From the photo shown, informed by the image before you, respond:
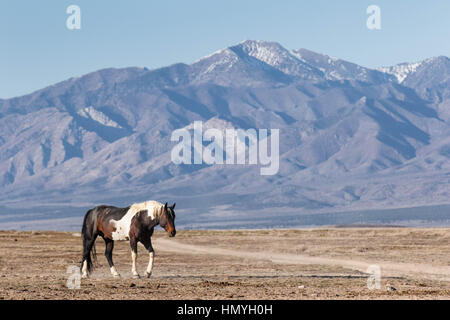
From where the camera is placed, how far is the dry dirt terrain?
27.1 metres

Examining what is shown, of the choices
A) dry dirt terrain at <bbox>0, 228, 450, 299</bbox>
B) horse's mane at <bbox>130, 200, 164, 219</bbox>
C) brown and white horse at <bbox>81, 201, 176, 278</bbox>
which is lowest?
dry dirt terrain at <bbox>0, 228, 450, 299</bbox>

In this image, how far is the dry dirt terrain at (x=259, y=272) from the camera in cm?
2709

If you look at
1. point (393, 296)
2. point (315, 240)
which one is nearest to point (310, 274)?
point (393, 296)

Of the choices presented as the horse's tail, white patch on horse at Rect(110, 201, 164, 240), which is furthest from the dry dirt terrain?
white patch on horse at Rect(110, 201, 164, 240)

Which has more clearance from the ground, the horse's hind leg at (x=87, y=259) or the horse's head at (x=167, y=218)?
the horse's head at (x=167, y=218)

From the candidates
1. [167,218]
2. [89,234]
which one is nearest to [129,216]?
[167,218]

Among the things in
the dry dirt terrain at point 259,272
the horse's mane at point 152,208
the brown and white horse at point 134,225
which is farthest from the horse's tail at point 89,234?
the horse's mane at point 152,208

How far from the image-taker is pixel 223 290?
28.2 m

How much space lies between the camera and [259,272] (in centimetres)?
4012

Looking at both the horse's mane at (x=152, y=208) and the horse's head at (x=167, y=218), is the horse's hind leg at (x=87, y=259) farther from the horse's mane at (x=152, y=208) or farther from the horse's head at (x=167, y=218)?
the horse's head at (x=167, y=218)

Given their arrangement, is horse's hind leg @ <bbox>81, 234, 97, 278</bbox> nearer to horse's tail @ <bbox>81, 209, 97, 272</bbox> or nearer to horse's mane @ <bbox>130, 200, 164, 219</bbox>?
horse's tail @ <bbox>81, 209, 97, 272</bbox>
